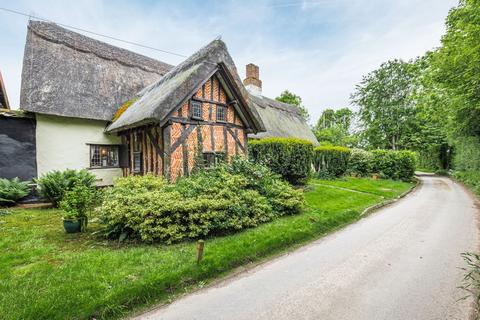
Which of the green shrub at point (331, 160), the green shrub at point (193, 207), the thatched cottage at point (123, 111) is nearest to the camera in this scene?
the green shrub at point (193, 207)

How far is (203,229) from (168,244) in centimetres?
82

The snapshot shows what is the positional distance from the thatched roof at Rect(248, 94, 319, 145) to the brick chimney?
3.11ft

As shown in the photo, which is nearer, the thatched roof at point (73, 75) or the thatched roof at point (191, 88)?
the thatched roof at point (191, 88)

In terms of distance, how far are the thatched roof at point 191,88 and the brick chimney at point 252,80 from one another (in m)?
10.5

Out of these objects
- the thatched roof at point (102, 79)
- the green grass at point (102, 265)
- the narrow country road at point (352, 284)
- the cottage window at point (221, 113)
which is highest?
the thatched roof at point (102, 79)

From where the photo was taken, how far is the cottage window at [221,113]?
10398 millimetres

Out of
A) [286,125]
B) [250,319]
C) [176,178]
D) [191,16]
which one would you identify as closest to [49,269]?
[250,319]

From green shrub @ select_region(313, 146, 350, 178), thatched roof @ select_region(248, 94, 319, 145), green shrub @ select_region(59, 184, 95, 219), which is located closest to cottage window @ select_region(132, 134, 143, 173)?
green shrub @ select_region(59, 184, 95, 219)

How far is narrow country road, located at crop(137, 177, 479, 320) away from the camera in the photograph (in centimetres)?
294

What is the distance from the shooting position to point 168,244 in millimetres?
4766

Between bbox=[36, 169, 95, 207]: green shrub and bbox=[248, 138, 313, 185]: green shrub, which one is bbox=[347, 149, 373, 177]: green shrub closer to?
bbox=[248, 138, 313, 185]: green shrub

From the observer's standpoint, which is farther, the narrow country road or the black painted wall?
the black painted wall

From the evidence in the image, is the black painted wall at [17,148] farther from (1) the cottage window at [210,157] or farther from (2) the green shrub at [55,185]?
(1) the cottage window at [210,157]

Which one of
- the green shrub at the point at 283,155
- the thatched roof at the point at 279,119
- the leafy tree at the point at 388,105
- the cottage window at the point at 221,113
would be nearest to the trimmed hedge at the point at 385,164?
the thatched roof at the point at 279,119
